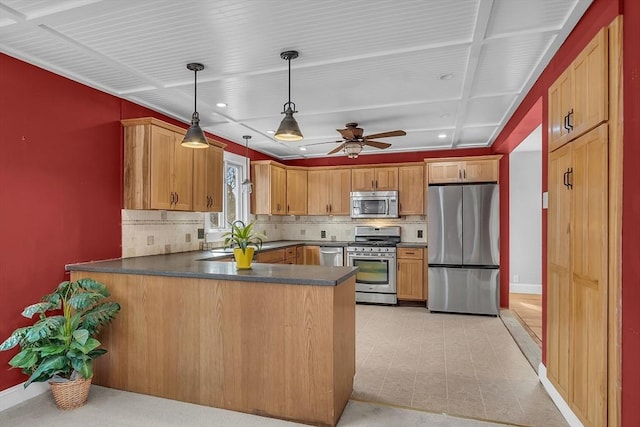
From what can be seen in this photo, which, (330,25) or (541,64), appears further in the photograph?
(541,64)

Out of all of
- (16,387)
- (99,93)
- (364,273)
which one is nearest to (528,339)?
(364,273)

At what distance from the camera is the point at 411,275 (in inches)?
221

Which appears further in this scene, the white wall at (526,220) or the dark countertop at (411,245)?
the white wall at (526,220)

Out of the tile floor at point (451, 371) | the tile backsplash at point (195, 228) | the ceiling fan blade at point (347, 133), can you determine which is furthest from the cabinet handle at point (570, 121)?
the tile backsplash at point (195, 228)

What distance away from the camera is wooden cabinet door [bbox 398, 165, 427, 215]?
5.93 m

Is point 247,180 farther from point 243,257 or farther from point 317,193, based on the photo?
point 243,257

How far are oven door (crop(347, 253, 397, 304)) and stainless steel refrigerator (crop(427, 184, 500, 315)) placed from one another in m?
0.58

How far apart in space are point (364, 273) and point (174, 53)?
4.12m

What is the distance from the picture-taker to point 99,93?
3289 mm

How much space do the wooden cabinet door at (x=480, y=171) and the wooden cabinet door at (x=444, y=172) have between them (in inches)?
3.7

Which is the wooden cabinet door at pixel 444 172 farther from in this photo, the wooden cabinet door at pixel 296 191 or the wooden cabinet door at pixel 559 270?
the wooden cabinet door at pixel 559 270

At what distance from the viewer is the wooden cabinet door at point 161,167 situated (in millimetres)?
3457

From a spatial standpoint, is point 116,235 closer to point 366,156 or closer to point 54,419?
point 54,419

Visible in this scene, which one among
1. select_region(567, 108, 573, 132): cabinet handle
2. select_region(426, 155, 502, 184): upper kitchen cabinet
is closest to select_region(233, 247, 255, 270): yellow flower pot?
select_region(567, 108, 573, 132): cabinet handle
